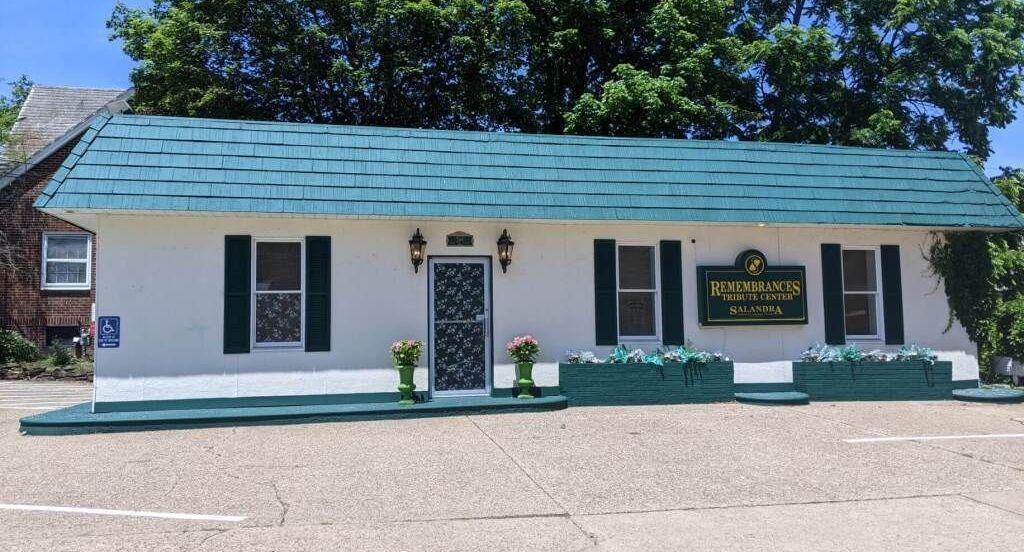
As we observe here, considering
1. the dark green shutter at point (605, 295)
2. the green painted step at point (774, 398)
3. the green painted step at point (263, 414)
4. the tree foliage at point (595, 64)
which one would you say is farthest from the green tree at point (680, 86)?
the green painted step at point (263, 414)

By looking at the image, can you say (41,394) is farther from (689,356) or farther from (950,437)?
(950,437)

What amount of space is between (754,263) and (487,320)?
424 cm

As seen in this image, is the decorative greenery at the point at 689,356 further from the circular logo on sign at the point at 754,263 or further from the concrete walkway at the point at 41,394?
the concrete walkway at the point at 41,394

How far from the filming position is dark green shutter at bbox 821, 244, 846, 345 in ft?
40.7

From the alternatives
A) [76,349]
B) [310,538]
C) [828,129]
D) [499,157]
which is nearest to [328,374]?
[499,157]

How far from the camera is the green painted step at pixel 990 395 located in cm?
1186

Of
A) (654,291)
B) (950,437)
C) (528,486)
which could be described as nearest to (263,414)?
(528,486)

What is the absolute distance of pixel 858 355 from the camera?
12.1m

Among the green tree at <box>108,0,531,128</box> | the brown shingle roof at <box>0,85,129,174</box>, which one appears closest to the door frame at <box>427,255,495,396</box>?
the green tree at <box>108,0,531,128</box>

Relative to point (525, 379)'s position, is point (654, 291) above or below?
above

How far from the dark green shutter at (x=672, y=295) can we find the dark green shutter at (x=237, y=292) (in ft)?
19.8

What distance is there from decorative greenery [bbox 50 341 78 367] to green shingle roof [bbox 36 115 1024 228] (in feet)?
34.6

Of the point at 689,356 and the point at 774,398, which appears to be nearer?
the point at 774,398

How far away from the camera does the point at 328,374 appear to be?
10.8m
